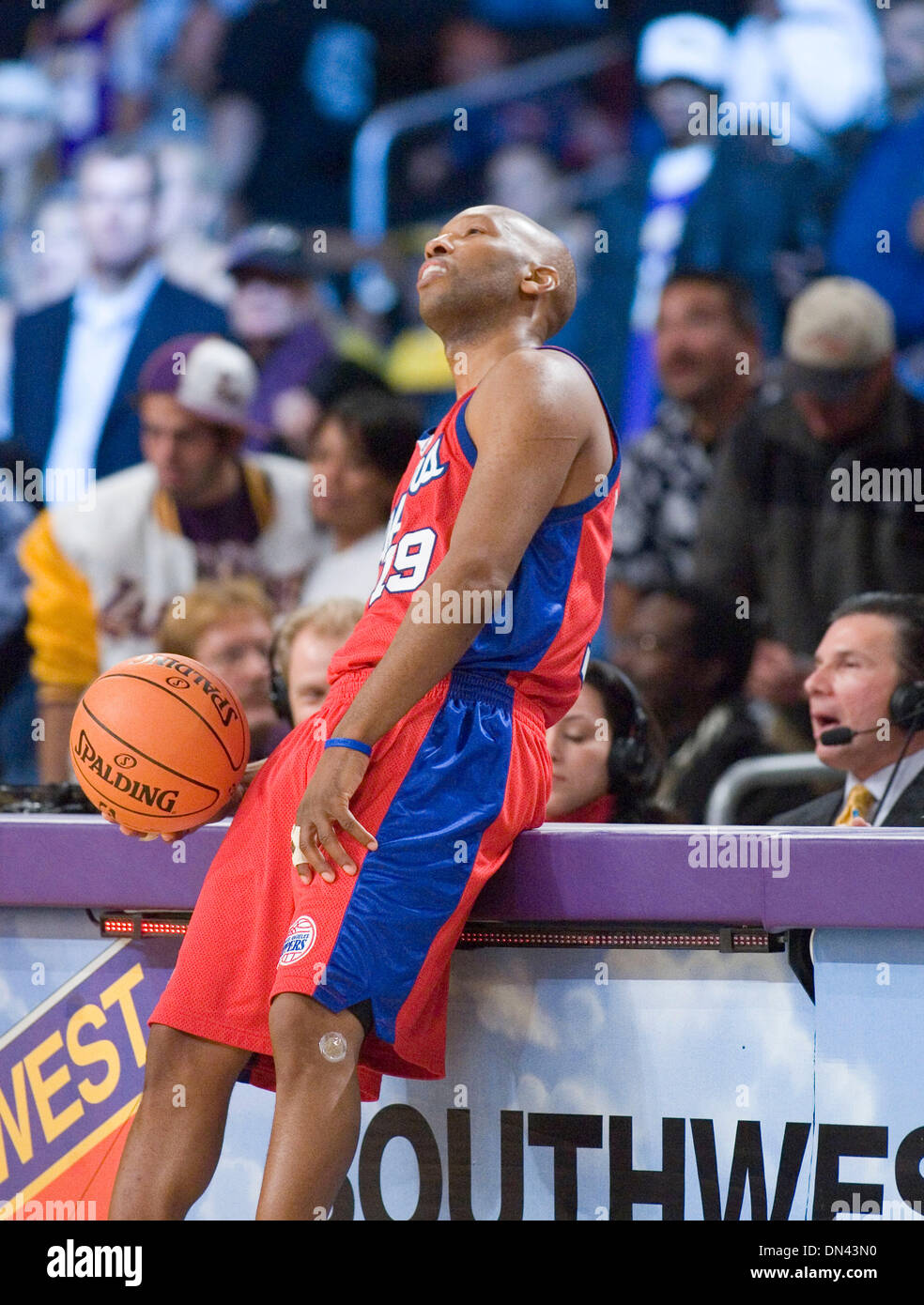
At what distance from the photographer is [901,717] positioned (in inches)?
109

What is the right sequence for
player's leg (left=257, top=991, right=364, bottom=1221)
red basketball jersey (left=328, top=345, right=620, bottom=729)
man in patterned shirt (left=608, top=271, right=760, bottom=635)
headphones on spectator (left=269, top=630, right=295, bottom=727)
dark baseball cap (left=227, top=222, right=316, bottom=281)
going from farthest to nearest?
dark baseball cap (left=227, top=222, right=316, bottom=281) → man in patterned shirt (left=608, top=271, right=760, bottom=635) → headphones on spectator (left=269, top=630, right=295, bottom=727) → red basketball jersey (left=328, top=345, right=620, bottom=729) → player's leg (left=257, top=991, right=364, bottom=1221)

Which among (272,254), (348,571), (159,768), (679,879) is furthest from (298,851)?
(272,254)

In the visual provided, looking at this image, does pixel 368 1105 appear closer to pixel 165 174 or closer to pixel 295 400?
pixel 295 400

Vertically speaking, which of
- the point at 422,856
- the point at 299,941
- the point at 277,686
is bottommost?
the point at 299,941

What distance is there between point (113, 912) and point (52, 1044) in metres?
0.26

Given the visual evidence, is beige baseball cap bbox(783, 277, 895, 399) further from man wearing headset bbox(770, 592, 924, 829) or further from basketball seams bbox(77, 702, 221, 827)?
basketball seams bbox(77, 702, 221, 827)

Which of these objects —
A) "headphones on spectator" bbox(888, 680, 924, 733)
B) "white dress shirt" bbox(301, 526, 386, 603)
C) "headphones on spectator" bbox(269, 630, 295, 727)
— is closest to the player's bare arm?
"headphones on spectator" bbox(888, 680, 924, 733)

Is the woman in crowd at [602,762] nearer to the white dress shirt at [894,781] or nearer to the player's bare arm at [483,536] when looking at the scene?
the white dress shirt at [894,781]

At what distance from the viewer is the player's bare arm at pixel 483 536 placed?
6.95 ft

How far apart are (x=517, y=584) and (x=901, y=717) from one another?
901 mm

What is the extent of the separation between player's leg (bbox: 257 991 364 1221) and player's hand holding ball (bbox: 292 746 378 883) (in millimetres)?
181

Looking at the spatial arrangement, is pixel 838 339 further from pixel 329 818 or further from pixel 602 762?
pixel 329 818

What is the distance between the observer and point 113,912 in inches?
101

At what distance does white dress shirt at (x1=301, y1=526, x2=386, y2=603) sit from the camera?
4.61m
